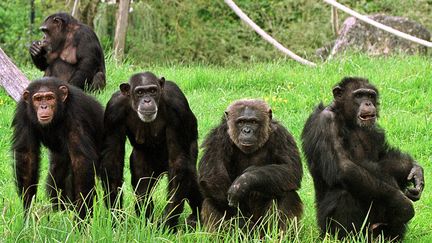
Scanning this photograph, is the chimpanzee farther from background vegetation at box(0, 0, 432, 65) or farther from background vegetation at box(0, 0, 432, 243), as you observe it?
background vegetation at box(0, 0, 432, 65)

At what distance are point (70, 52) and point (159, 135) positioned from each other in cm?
499

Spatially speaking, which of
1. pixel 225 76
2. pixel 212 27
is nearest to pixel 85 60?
pixel 225 76

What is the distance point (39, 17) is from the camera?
24.9 m

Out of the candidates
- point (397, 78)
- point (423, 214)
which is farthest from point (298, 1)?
point (423, 214)

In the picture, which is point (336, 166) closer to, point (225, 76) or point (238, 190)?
point (238, 190)

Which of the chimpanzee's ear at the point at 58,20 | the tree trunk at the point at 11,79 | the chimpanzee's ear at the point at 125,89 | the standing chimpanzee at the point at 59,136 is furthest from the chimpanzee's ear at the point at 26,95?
the chimpanzee's ear at the point at 58,20

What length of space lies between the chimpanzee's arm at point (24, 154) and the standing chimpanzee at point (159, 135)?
1.91 ft

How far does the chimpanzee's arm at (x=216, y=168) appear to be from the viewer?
6992 mm

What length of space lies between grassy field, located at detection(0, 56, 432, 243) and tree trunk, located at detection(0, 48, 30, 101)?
0.54m

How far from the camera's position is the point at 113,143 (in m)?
7.50

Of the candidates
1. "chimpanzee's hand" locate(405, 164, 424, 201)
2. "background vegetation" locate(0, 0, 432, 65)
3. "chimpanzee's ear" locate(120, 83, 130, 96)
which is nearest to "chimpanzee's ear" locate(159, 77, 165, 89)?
"chimpanzee's ear" locate(120, 83, 130, 96)

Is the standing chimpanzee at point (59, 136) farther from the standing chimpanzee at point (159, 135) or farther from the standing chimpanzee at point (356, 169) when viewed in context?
the standing chimpanzee at point (356, 169)

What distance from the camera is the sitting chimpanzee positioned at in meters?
6.87

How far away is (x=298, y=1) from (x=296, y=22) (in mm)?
559
